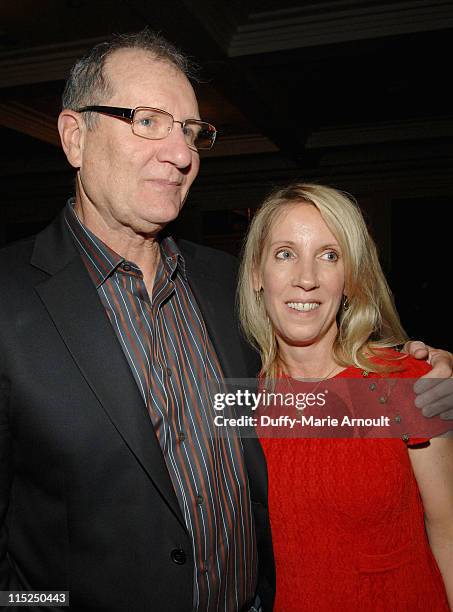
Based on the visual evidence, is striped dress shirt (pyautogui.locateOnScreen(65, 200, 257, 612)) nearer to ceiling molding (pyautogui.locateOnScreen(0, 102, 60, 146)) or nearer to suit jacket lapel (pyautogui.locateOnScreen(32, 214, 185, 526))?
suit jacket lapel (pyautogui.locateOnScreen(32, 214, 185, 526))

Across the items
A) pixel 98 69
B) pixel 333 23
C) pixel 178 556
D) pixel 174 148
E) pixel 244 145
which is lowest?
pixel 178 556

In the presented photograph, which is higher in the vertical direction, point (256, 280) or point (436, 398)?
point (256, 280)

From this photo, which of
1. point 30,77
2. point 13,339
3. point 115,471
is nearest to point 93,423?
point 115,471

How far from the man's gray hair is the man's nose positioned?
0.61 feet

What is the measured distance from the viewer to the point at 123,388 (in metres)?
1.28

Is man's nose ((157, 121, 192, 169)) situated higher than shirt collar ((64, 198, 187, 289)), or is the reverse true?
man's nose ((157, 121, 192, 169))

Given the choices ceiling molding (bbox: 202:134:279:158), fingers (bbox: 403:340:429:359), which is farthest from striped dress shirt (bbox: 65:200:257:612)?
ceiling molding (bbox: 202:134:279:158)

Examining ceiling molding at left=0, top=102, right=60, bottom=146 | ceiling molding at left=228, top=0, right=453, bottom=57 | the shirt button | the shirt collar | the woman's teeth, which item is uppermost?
ceiling molding at left=0, top=102, right=60, bottom=146

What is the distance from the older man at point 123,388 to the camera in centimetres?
126

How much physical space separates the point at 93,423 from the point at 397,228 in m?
8.94

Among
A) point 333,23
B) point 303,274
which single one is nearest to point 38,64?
point 333,23

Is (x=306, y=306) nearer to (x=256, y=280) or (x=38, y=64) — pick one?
(x=256, y=280)

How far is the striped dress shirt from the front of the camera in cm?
137

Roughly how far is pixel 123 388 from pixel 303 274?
632 millimetres
